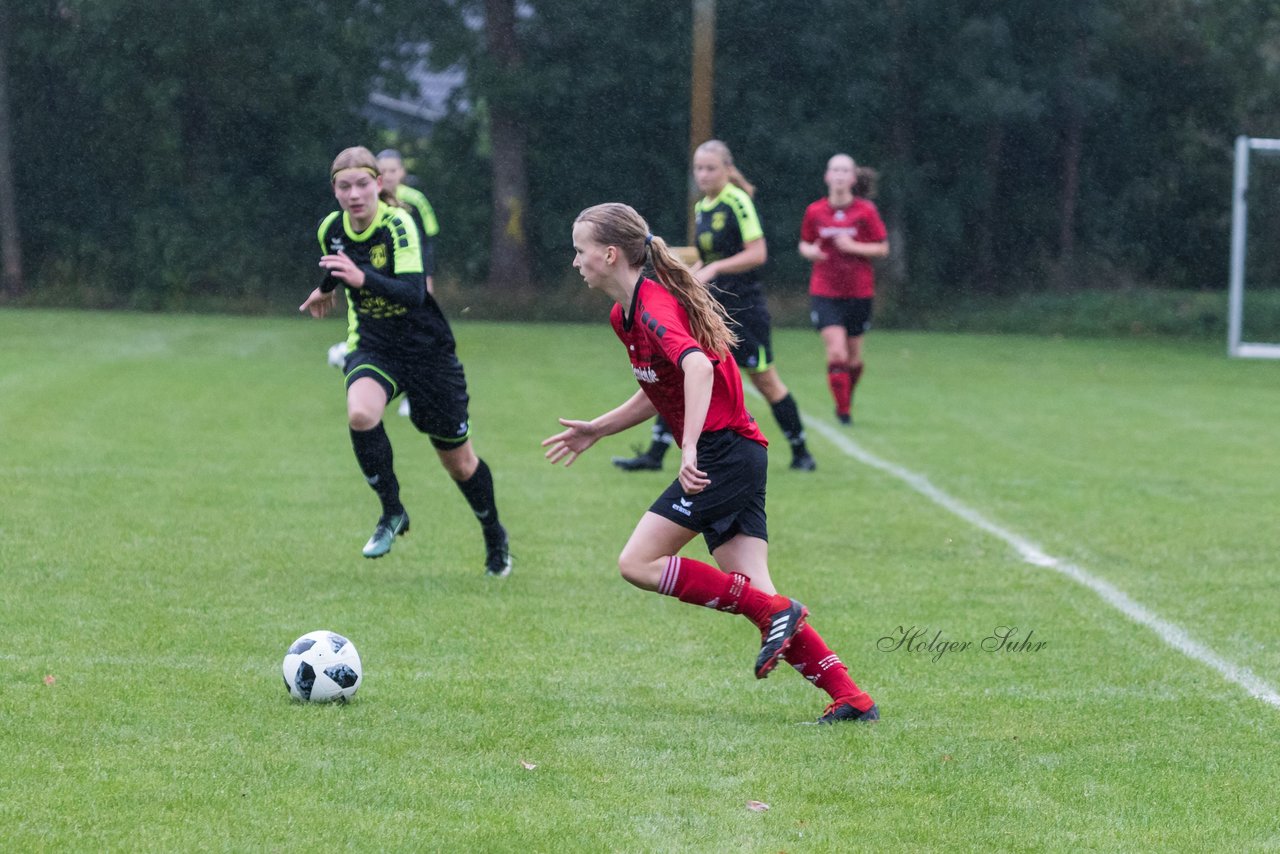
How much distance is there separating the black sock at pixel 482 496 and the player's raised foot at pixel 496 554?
3 cm

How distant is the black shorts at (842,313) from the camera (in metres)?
13.4

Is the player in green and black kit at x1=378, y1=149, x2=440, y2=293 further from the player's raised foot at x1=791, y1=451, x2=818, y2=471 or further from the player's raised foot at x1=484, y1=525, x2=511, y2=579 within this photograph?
the player's raised foot at x1=484, y1=525, x2=511, y2=579

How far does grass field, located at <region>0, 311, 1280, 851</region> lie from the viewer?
4051 millimetres

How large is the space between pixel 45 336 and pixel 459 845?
2110cm

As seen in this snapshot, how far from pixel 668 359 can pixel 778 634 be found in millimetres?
853

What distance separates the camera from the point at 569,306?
31.4 m

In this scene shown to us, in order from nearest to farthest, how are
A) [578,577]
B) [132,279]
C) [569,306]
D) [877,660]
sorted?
[877,660] < [578,577] < [569,306] < [132,279]

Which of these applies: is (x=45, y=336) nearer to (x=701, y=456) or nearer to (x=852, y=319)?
(x=852, y=319)

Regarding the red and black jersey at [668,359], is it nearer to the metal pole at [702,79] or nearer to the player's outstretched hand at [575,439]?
the player's outstretched hand at [575,439]

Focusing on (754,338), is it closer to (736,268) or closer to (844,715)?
(736,268)

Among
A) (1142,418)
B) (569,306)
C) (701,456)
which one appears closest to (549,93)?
(569,306)

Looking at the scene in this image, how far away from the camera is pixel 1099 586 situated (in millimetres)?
7277

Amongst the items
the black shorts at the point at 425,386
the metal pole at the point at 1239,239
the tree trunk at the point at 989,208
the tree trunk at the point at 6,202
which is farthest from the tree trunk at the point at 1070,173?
the black shorts at the point at 425,386

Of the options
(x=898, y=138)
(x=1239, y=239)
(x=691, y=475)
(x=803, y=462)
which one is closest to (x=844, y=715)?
(x=691, y=475)
